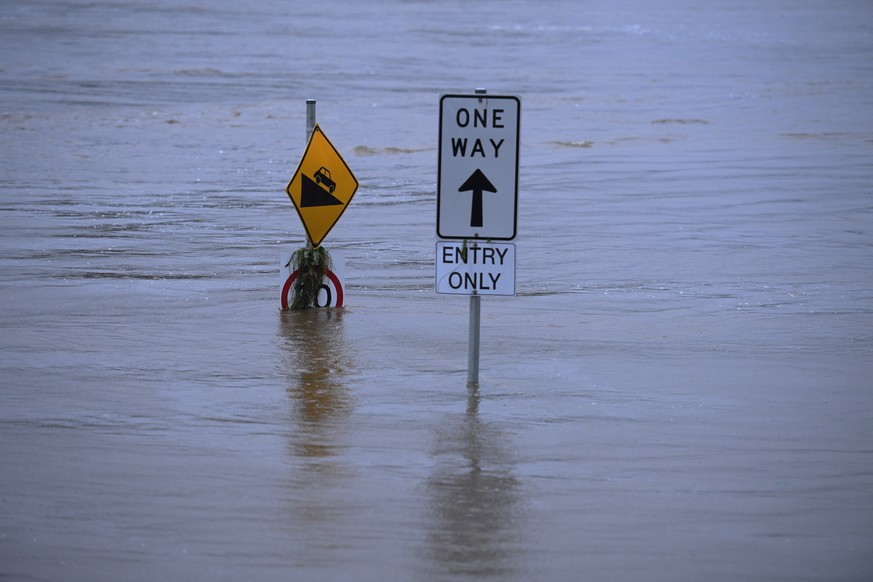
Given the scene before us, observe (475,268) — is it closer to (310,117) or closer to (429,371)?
(429,371)

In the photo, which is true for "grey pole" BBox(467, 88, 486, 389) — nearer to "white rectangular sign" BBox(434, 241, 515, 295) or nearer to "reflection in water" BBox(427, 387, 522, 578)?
"white rectangular sign" BBox(434, 241, 515, 295)

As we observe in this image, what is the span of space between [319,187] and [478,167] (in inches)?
99.3

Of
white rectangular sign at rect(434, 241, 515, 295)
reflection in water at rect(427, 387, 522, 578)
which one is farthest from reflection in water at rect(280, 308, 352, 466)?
white rectangular sign at rect(434, 241, 515, 295)

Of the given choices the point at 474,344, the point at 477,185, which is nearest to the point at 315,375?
the point at 474,344

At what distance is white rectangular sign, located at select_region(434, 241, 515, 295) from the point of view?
814cm

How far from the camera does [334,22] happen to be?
202 ft

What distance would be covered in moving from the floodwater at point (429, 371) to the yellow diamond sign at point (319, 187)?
723 mm

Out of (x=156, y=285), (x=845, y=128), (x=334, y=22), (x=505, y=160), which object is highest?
(x=334, y=22)

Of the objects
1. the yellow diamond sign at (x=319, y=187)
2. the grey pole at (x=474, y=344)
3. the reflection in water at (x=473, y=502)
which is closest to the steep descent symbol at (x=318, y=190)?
the yellow diamond sign at (x=319, y=187)

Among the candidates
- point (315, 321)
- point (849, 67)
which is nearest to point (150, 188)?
point (315, 321)

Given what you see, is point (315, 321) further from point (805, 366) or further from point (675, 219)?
point (675, 219)

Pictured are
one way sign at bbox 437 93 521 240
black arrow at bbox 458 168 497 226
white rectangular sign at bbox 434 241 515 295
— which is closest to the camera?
one way sign at bbox 437 93 521 240

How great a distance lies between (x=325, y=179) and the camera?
1030 cm

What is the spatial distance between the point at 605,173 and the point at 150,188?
6779mm
